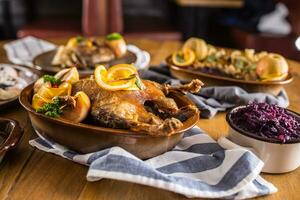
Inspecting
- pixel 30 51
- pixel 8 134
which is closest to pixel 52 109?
pixel 8 134

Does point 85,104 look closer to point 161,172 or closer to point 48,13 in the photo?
point 161,172

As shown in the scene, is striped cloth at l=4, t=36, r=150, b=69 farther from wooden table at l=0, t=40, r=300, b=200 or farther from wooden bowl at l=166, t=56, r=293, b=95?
wooden table at l=0, t=40, r=300, b=200

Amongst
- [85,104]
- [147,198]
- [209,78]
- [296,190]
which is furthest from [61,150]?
[209,78]

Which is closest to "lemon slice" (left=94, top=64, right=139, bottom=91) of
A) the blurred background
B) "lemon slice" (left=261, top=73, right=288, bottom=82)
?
"lemon slice" (left=261, top=73, right=288, bottom=82)

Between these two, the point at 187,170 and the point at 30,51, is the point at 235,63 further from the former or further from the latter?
the point at 30,51

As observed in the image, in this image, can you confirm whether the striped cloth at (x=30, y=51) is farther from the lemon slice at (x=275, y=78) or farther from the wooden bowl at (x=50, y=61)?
the lemon slice at (x=275, y=78)
